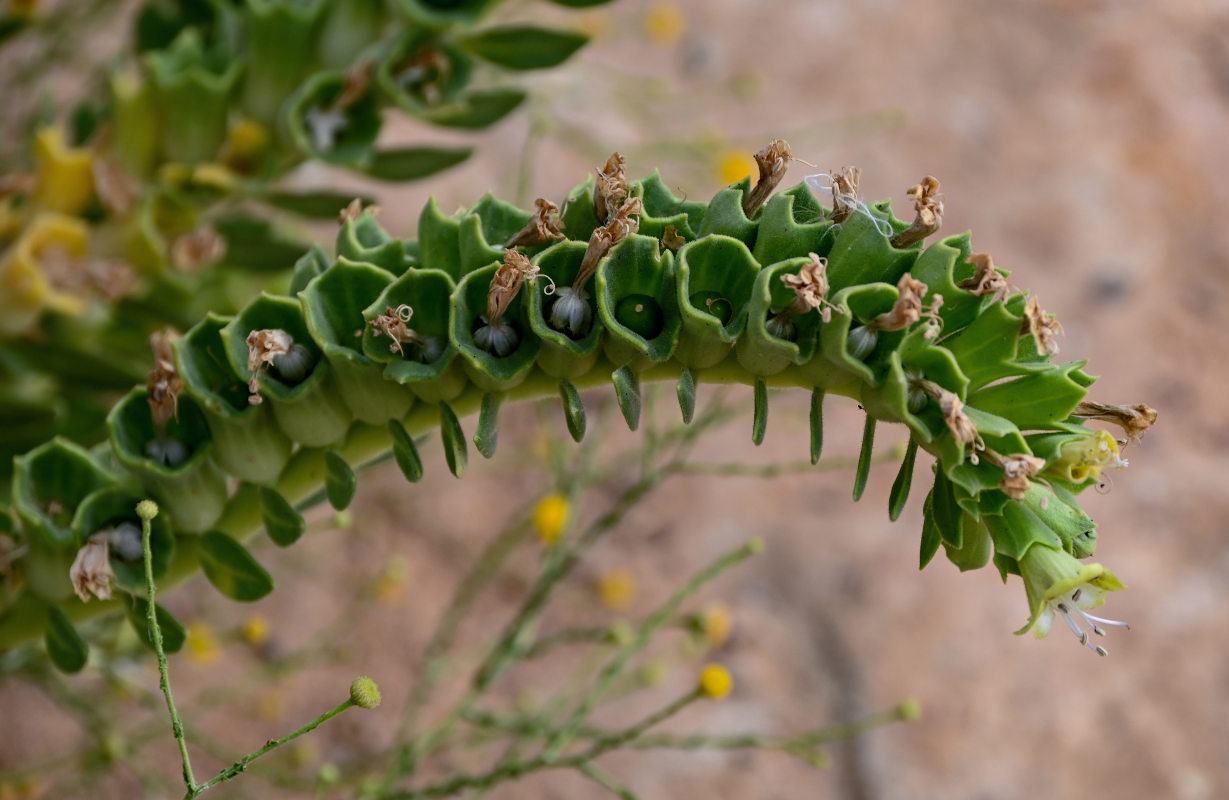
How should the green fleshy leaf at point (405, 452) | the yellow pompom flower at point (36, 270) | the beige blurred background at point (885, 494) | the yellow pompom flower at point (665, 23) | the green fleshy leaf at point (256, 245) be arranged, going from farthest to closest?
the yellow pompom flower at point (665, 23), the beige blurred background at point (885, 494), the green fleshy leaf at point (256, 245), the yellow pompom flower at point (36, 270), the green fleshy leaf at point (405, 452)

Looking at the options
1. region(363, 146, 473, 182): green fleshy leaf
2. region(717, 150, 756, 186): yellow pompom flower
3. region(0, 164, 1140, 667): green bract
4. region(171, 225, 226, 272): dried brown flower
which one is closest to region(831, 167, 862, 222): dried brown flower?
region(0, 164, 1140, 667): green bract

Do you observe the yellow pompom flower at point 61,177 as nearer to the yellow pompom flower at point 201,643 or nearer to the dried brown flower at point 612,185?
the yellow pompom flower at point 201,643

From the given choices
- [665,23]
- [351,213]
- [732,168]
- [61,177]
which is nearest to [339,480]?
[351,213]

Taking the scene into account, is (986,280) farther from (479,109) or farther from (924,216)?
(479,109)

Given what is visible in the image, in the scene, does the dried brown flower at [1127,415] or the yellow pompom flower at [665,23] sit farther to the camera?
the yellow pompom flower at [665,23]

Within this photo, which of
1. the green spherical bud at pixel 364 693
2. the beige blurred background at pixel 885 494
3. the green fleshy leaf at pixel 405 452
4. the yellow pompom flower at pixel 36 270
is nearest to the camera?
the green spherical bud at pixel 364 693

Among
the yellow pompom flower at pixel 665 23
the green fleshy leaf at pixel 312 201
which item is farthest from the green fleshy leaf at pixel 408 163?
the yellow pompom flower at pixel 665 23

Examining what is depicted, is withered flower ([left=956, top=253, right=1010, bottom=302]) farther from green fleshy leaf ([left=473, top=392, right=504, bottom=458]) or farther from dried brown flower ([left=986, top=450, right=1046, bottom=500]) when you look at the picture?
green fleshy leaf ([left=473, top=392, right=504, bottom=458])
